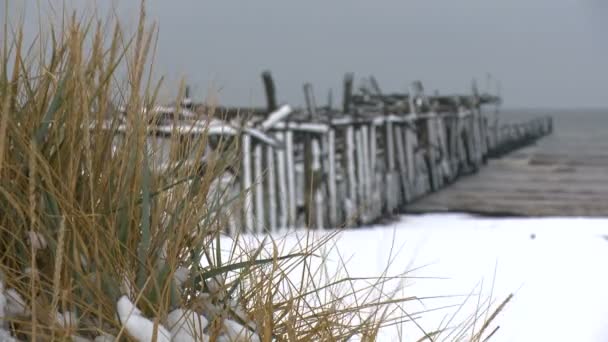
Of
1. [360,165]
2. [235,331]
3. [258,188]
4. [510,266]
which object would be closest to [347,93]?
[360,165]

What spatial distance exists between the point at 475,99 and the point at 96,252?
18.5m

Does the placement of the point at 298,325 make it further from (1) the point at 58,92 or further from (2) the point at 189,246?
(1) the point at 58,92

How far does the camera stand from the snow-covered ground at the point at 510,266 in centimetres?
582

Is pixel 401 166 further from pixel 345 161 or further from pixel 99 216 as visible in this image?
pixel 99 216

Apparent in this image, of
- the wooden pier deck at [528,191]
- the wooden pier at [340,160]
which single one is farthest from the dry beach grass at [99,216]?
the wooden pier deck at [528,191]

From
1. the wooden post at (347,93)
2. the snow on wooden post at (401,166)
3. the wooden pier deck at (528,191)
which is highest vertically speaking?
the wooden post at (347,93)

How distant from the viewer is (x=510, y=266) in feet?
25.4

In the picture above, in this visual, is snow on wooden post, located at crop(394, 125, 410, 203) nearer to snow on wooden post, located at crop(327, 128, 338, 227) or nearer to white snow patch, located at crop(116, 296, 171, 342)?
snow on wooden post, located at crop(327, 128, 338, 227)

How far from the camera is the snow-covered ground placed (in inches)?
229

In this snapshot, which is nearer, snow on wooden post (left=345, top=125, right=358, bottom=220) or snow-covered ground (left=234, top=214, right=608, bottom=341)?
snow-covered ground (left=234, top=214, right=608, bottom=341)

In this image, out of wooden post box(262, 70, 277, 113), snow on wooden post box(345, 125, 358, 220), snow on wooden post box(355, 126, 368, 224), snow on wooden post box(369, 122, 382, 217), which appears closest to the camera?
wooden post box(262, 70, 277, 113)

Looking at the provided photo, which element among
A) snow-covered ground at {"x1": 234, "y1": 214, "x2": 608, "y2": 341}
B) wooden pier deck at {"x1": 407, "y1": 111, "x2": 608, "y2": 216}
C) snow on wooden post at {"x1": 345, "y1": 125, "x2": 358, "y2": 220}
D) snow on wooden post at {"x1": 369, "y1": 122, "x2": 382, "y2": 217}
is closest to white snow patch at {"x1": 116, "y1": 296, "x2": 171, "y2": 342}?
snow-covered ground at {"x1": 234, "y1": 214, "x2": 608, "y2": 341}

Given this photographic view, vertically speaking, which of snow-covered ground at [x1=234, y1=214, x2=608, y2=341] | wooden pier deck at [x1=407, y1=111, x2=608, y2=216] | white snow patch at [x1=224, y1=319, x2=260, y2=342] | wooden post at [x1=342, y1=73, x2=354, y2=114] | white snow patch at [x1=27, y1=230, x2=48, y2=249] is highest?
wooden post at [x1=342, y1=73, x2=354, y2=114]

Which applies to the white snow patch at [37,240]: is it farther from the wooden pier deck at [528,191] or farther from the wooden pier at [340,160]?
the wooden pier deck at [528,191]
